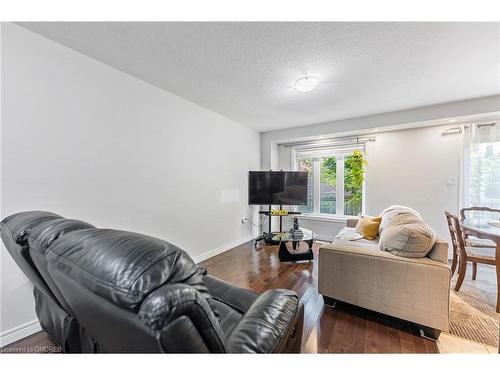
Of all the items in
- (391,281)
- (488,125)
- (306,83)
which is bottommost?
(391,281)

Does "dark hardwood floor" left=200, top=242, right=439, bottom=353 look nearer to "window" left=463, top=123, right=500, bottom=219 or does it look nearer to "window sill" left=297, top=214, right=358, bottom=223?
"window sill" left=297, top=214, right=358, bottom=223

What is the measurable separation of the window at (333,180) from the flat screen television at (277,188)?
28.7 inches

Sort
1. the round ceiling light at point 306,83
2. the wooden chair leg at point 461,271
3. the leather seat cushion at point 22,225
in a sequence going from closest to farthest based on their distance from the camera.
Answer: the leather seat cushion at point 22,225 < the wooden chair leg at point 461,271 < the round ceiling light at point 306,83

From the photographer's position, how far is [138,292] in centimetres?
46

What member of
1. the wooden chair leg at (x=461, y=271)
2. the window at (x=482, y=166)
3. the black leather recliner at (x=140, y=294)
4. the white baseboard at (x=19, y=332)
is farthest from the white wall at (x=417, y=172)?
the white baseboard at (x=19, y=332)

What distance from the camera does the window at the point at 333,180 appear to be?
4066 mm

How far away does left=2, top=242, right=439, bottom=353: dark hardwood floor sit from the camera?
1497 millimetres

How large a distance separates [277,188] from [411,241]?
254 centimetres

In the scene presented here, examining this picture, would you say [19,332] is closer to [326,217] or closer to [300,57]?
[300,57]

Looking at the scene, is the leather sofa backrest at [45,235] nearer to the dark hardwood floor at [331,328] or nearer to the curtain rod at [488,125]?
the dark hardwood floor at [331,328]

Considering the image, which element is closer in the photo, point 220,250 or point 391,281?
point 391,281

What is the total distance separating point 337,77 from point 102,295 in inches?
105

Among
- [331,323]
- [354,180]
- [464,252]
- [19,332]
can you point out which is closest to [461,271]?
[464,252]
